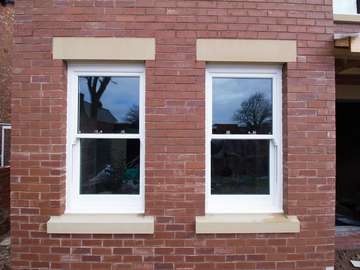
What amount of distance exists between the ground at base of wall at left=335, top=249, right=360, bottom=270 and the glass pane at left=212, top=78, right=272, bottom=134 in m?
2.11

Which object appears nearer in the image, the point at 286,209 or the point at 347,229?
the point at 286,209

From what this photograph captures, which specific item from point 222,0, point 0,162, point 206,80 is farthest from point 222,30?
point 0,162

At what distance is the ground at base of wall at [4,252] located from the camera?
15.0 ft

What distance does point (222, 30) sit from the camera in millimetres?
3891

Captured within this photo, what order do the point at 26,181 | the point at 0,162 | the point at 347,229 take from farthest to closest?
the point at 0,162, the point at 347,229, the point at 26,181

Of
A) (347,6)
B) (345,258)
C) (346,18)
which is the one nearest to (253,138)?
(346,18)

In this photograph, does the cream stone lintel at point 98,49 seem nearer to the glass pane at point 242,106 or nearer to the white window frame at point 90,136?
the white window frame at point 90,136

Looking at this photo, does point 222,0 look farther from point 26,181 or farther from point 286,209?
point 26,181

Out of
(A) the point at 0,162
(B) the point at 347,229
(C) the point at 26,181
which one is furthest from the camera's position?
(A) the point at 0,162

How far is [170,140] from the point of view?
3.82 meters

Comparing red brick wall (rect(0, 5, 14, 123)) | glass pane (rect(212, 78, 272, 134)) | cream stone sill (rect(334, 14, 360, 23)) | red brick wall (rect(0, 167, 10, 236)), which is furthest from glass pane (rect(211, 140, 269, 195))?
red brick wall (rect(0, 5, 14, 123))

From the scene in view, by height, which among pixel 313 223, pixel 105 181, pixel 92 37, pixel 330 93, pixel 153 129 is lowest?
pixel 313 223

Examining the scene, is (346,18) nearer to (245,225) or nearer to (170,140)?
(170,140)

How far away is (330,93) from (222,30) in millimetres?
1491
